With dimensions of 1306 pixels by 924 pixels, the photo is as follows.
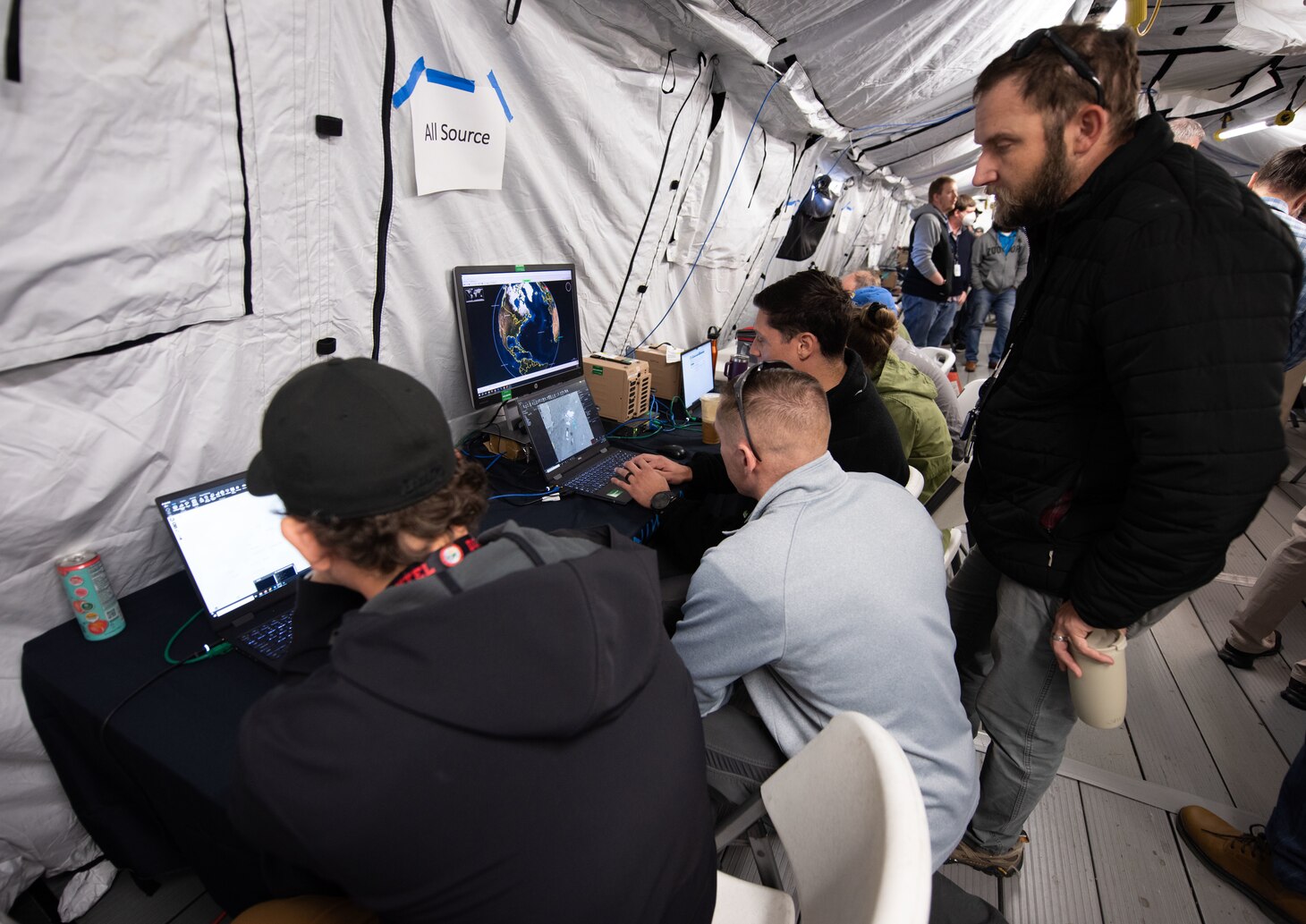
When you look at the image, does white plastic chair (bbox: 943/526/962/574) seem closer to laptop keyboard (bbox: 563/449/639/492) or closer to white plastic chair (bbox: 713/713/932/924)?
laptop keyboard (bbox: 563/449/639/492)

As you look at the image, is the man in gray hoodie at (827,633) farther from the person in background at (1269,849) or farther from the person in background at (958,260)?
the person in background at (958,260)

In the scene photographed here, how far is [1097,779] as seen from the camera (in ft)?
5.77

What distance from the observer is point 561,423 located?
173 centimetres

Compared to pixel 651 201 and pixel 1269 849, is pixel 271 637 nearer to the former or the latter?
pixel 651 201

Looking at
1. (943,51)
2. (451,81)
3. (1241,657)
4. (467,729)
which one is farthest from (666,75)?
(1241,657)

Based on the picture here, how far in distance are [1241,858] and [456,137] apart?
2.71 m

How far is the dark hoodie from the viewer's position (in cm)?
51

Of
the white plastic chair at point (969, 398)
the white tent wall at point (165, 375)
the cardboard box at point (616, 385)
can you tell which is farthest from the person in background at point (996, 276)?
the white tent wall at point (165, 375)

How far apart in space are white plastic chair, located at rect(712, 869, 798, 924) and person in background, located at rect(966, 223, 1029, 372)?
16.9 feet

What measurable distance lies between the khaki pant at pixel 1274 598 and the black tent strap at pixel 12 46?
328cm

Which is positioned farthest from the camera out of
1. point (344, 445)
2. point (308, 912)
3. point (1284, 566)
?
point (1284, 566)

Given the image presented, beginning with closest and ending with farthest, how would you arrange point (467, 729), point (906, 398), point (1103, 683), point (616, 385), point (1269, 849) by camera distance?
point (467, 729)
point (1103, 683)
point (1269, 849)
point (906, 398)
point (616, 385)

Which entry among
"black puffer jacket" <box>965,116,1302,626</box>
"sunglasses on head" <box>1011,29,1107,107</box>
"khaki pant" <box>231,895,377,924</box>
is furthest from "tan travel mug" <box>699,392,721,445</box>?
"khaki pant" <box>231,895,377,924</box>

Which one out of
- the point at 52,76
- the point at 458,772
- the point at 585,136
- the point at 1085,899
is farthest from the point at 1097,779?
the point at 52,76
